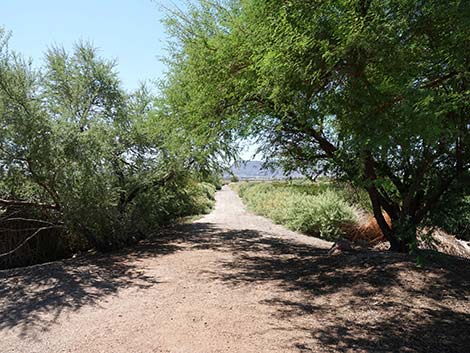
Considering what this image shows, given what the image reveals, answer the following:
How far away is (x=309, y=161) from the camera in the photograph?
28.9 feet

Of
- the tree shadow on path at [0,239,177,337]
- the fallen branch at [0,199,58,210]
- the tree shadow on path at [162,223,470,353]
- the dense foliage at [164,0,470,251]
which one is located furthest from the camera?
the fallen branch at [0,199,58,210]

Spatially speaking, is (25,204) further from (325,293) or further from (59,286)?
Answer: (325,293)

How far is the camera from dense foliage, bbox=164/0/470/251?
414cm

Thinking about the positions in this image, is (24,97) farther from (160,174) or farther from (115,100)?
(160,174)

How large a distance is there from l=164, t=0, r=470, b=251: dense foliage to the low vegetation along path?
1011mm

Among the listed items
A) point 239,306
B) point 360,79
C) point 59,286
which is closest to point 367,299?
point 239,306

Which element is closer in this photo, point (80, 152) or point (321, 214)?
point (80, 152)

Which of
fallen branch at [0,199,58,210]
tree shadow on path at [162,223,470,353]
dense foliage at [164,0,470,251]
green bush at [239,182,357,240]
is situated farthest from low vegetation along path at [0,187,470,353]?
green bush at [239,182,357,240]

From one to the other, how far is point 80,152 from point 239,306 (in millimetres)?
5216

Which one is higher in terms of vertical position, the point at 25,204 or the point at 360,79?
the point at 360,79

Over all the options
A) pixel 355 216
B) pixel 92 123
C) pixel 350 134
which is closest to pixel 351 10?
pixel 350 134

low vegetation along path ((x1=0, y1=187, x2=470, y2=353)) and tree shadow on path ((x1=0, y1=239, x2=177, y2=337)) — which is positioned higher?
tree shadow on path ((x1=0, y1=239, x2=177, y2=337))

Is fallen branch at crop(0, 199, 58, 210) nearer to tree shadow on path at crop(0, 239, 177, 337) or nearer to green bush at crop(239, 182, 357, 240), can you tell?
tree shadow on path at crop(0, 239, 177, 337)

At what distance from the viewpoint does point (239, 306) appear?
534cm
